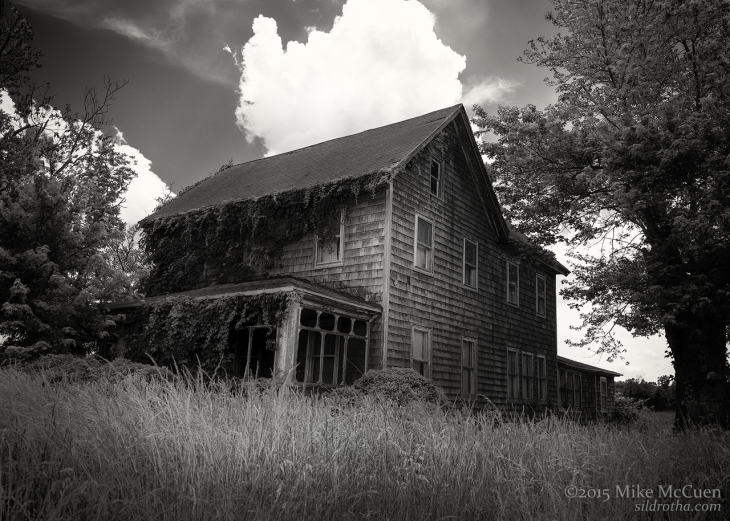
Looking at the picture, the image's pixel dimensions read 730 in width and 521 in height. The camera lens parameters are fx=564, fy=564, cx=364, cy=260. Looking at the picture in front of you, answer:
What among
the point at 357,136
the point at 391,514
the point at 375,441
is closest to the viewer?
the point at 391,514

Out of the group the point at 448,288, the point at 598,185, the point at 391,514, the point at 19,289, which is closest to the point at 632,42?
the point at 598,185

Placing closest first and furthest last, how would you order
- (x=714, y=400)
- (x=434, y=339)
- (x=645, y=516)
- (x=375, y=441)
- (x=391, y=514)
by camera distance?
(x=391, y=514) < (x=645, y=516) < (x=375, y=441) < (x=714, y=400) < (x=434, y=339)

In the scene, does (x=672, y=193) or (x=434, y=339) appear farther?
(x=434, y=339)

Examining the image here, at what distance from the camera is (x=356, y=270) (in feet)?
50.8

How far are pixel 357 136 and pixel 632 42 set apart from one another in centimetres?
966

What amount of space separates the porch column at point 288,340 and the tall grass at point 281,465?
5.25 meters

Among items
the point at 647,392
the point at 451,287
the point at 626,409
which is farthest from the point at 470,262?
the point at 647,392

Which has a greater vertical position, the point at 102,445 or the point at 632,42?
the point at 632,42

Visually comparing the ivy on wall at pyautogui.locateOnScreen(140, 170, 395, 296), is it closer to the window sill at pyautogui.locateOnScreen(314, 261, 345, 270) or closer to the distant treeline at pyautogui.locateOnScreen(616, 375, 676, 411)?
the window sill at pyautogui.locateOnScreen(314, 261, 345, 270)

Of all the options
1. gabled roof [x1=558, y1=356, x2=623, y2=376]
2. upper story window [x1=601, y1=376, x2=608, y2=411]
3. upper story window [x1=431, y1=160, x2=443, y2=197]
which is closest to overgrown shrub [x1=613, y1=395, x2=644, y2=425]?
upper story window [x1=601, y1=376, x2=608, y2=411]

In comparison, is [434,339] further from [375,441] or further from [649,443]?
[375,441]

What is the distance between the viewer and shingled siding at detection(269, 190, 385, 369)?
1490cm

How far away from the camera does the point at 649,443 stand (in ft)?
27.0

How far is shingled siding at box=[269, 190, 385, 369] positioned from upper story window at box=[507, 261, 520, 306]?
7.94m
